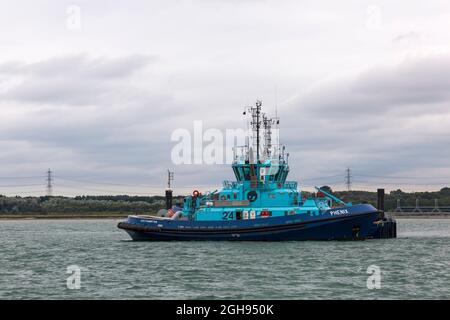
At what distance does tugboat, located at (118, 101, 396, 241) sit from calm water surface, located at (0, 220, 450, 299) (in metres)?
1.36

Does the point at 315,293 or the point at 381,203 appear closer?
the point at 315,293

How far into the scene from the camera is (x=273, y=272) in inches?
1478

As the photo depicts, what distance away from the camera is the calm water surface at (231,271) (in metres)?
31.0

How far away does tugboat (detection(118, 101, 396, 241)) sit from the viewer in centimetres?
5547

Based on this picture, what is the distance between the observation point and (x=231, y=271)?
38.1 meters

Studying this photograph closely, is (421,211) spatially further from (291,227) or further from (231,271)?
(231,271)

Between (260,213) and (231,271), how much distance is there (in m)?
18.7

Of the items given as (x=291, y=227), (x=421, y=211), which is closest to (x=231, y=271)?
(x=291, y=227)

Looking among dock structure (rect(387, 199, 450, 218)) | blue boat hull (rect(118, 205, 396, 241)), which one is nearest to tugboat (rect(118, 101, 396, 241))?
blue boat hull (rect(118, 205, 396, 241))

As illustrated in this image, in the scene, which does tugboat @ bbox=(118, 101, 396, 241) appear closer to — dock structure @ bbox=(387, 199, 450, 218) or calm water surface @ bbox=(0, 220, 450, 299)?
calm water surface @ bbox=(0, 220, 450, 299)

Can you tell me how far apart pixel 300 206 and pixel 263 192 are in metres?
2.96

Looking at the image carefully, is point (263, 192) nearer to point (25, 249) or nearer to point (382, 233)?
point (382, 233)
